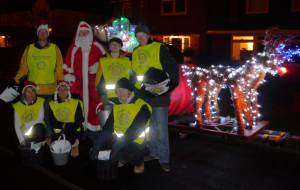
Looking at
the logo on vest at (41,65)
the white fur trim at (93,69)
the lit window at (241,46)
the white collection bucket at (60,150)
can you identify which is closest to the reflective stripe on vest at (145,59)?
the white fur trim at (93,69)

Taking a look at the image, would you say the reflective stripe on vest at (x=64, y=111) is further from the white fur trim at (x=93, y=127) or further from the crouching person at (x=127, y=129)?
the crouching person at (x=127, y=129)

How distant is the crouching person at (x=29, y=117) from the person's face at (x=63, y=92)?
0.33 meters

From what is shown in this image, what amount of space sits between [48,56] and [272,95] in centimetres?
889

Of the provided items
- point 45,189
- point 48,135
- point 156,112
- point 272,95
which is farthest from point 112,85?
point 272,95

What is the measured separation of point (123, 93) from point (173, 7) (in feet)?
69.6

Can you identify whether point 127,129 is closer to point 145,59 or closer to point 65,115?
point 145,59

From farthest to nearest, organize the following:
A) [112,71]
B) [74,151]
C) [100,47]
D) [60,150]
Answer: [100,47] → [74,151] → [112,71] → [60,150]

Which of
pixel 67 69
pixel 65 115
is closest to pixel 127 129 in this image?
pixel 65 115

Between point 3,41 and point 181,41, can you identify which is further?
point 3,41

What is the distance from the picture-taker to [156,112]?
5.84m

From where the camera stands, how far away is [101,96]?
20.8ft

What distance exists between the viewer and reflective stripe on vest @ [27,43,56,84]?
6676 millimetres

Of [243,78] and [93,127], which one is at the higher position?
[243,78]

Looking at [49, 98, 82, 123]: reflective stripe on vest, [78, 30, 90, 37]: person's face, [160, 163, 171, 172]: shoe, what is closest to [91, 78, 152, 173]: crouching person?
[160, 163, 171, 172]: shoe
